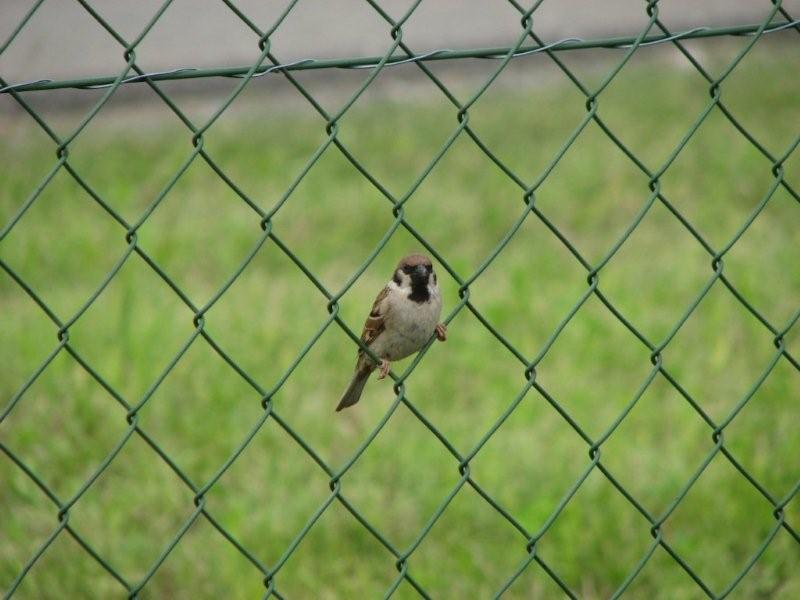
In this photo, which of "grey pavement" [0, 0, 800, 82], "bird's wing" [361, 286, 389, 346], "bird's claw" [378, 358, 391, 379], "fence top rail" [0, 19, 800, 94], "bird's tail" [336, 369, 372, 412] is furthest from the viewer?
"grey pavement" [0, 0, 800, 82]

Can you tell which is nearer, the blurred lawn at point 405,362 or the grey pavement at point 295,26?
the blurred lawn at point 405,362

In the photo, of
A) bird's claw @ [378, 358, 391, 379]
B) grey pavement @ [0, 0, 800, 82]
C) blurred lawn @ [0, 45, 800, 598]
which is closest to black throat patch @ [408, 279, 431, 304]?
bird's claw @ [378, 358, 391, 379]

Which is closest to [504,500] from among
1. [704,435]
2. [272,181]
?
[704,435]

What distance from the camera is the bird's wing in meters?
2.51

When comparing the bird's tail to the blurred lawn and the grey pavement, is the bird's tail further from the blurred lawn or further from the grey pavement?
the grey pavement

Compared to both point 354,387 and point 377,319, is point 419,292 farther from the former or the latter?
point 354,387

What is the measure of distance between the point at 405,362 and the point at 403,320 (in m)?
1.05

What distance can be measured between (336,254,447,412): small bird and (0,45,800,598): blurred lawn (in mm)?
989

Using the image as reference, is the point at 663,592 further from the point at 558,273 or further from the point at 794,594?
the point at 558,273

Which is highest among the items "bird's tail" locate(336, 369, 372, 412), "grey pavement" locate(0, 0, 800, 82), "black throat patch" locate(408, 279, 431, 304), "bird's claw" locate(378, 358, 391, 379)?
"grey pavement" locate(0, 0, 800, 82)

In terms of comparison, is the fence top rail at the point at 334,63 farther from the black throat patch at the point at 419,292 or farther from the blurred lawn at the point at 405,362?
the blurred lawn at the point at 405,362

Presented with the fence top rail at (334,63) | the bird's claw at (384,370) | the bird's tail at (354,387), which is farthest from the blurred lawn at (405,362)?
the fence top rail at (334,63)

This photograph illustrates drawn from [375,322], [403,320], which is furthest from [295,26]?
[403,320]

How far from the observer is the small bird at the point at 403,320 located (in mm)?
2400
